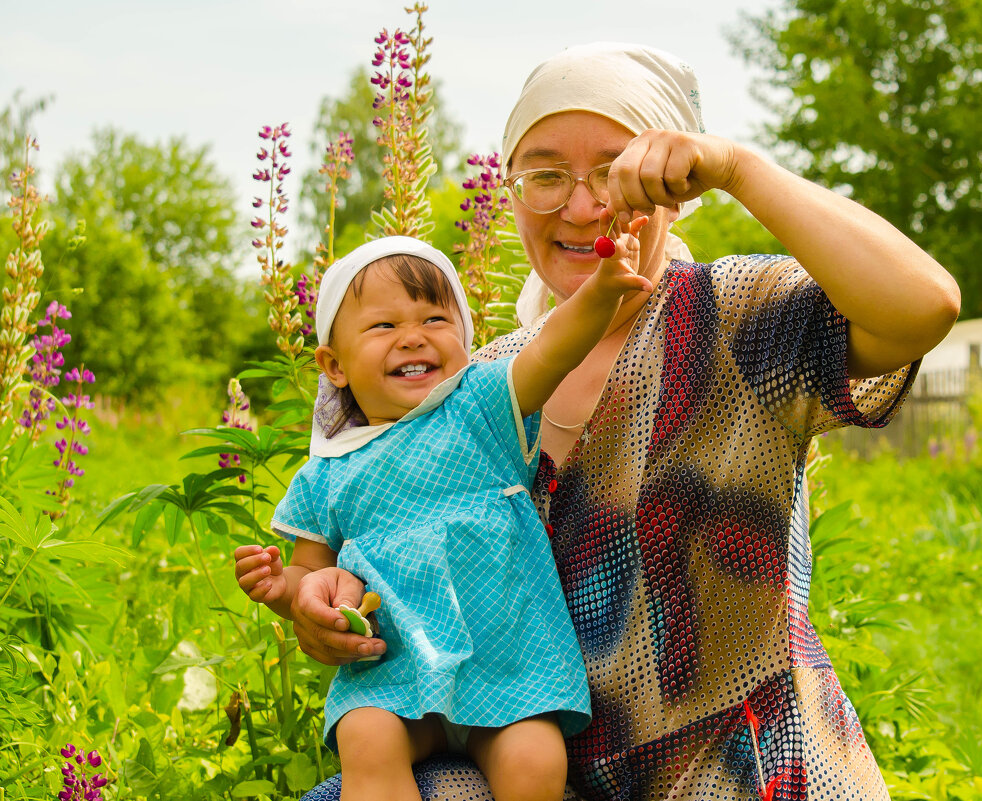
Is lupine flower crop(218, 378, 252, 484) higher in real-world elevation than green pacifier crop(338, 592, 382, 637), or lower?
higher

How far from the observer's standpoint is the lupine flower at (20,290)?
294 centimetres

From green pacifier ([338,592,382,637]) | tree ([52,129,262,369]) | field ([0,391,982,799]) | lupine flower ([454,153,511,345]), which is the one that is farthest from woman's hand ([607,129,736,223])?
tree ([52,129,262,369])

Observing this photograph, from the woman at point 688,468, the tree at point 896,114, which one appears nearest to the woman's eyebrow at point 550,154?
the woman at point 688,468

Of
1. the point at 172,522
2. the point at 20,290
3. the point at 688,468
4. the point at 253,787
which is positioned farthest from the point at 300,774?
the point at 20,290

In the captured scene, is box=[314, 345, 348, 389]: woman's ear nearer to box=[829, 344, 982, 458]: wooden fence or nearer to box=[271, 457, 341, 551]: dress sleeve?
box=[271, 457, 341, 551]: dress sleeve

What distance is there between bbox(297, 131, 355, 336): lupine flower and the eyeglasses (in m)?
0.72

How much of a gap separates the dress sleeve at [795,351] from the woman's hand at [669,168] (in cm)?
21

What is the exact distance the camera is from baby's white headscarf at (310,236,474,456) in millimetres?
1984

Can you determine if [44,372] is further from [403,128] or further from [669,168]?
[669,168]

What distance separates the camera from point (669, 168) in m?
1.44

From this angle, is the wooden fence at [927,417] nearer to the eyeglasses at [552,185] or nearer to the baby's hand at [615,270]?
the eyeglasses at [552,185]

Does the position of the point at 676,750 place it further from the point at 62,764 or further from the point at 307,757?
the point at 62,764

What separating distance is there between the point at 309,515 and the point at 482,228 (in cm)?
128

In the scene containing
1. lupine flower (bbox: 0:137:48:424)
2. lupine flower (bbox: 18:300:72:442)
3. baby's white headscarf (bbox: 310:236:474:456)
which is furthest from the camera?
lupine flower (bbox: 18:300:72:442)
